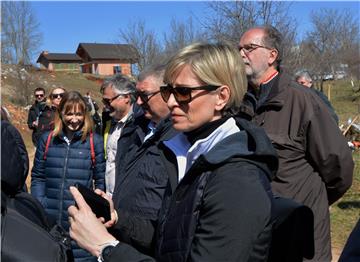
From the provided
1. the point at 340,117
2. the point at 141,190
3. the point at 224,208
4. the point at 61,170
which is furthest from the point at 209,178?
the point at 340,117

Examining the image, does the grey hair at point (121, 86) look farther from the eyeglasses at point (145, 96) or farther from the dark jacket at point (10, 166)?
the dark jacket at point (10, 166)

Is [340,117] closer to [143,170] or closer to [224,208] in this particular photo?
[143,170]

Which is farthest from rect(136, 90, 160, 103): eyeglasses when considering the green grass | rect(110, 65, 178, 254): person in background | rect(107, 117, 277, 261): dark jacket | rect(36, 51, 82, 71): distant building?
rect(36, 51, 82, 71): distant building

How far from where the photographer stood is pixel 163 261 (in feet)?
5.85

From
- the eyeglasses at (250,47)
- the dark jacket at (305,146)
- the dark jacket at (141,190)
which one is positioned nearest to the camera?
the dark jacket at (141,190)

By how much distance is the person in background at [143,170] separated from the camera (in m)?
2.34

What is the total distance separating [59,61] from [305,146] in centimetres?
7980

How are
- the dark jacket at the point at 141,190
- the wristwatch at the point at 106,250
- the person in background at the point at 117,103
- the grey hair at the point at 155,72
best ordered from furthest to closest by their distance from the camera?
the person in background at the point at 117,103 → the grey hair at the point at 155,72 → the dark jacket at the point at 141,190 → the wristwatch at the point at 106,250

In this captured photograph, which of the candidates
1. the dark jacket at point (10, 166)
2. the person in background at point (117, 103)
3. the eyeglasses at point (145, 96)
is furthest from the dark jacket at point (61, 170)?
the dark jacket at point (10, 166)

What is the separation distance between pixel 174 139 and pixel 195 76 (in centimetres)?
35

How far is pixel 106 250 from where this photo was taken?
71.3 inches

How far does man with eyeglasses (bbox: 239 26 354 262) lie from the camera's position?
3080 mm

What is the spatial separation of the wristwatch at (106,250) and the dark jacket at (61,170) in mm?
2373

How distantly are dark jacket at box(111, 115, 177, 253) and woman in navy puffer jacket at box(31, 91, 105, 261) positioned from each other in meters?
0.83
